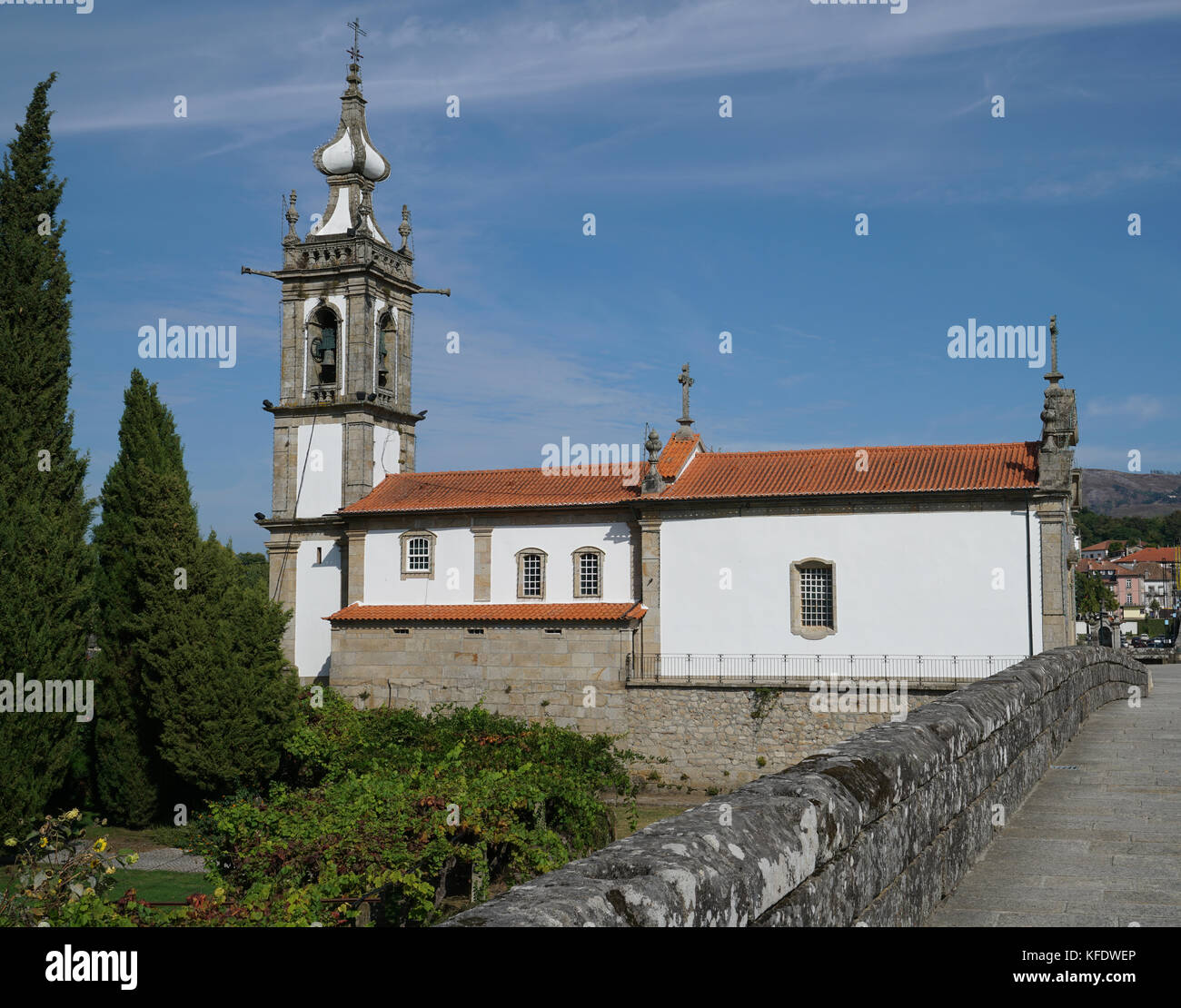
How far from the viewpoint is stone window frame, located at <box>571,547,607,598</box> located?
33.2 metres

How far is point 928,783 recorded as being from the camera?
576 centimetres

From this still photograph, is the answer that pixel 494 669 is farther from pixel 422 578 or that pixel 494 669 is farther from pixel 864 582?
pixel 864 582

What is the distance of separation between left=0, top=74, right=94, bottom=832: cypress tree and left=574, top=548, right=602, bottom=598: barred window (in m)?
14.2

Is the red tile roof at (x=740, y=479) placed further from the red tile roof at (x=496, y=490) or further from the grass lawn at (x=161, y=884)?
the grass lawn at (x=161, y=884)

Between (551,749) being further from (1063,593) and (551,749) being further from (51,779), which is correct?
(1063,593)

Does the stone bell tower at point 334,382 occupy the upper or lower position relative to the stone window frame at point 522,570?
upper

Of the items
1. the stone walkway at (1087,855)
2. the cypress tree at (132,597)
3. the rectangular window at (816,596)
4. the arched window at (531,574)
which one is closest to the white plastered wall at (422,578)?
the arched window at (531,574)

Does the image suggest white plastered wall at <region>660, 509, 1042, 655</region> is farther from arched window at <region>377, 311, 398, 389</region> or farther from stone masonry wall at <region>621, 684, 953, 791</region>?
arched window at <region>377, 311, 398, 389</region>

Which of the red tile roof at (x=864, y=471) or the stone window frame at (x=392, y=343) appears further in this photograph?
the stone window frame at (x=392, y=343)

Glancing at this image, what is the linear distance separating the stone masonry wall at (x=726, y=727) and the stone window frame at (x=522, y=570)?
4.49m

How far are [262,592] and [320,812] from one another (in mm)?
13309

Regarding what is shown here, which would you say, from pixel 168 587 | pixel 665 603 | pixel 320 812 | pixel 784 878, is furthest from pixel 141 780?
pixel 784 878

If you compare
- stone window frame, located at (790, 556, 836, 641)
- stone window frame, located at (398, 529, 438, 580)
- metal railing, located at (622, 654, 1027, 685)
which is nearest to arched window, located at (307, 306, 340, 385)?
stone window frame, located at (398, 529, 438, 580)

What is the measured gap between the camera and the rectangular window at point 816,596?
30.5 metres
